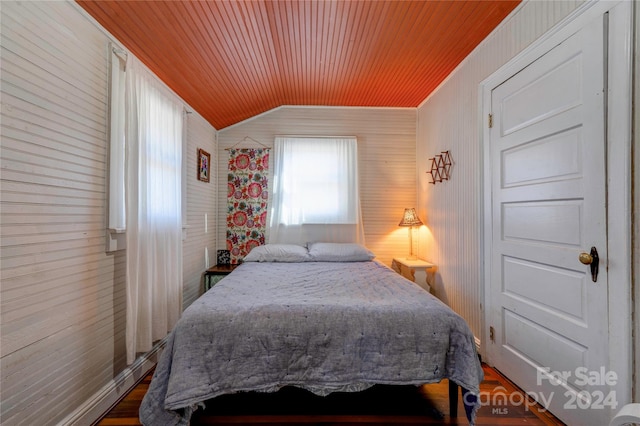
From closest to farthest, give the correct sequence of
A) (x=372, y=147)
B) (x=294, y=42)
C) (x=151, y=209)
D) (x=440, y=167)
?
(x=151, y=209) < (x=294, y=42) < (x=440, y=167) < (x=372, y=147)

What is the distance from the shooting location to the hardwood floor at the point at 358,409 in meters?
1.53

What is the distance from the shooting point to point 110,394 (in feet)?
5.48

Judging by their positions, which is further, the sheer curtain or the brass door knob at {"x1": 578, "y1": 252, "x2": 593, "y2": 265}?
the sheer curtain

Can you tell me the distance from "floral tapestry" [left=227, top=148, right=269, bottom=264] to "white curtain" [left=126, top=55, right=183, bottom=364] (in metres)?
1.09

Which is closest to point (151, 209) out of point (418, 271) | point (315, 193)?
point (315, 193)

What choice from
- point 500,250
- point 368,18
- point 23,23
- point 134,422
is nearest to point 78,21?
point 23,23

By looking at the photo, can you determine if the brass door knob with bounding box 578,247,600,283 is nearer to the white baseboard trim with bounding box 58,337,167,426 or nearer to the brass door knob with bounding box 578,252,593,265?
the brass door knob with bounding box 578,252,593,265

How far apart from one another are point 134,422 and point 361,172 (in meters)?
3.20

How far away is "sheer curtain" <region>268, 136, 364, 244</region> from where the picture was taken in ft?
11.5

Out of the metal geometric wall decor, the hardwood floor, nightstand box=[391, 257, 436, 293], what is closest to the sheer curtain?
nightstand box=[391, 257, 436, 293]

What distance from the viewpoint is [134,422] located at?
5.06ft

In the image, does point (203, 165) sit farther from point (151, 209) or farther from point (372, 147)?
point (372, 147)

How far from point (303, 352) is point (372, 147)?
2877 millimetres

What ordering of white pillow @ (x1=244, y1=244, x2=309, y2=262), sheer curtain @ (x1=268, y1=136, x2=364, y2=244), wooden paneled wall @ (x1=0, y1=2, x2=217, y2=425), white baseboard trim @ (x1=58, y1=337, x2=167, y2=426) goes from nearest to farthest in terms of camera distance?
1. wooden paneled wall @ (x1=0, y1=2, x2=217, y2=425)
2. white baseboard trim @ (x1=58, y1=337, x2=167, y2=426)
3. white pillow @ (x1=244, y1=244, x2=309, y2=262)
4. sheer curtain @ (x1=268, y1=136, x2=364, y2=244)
